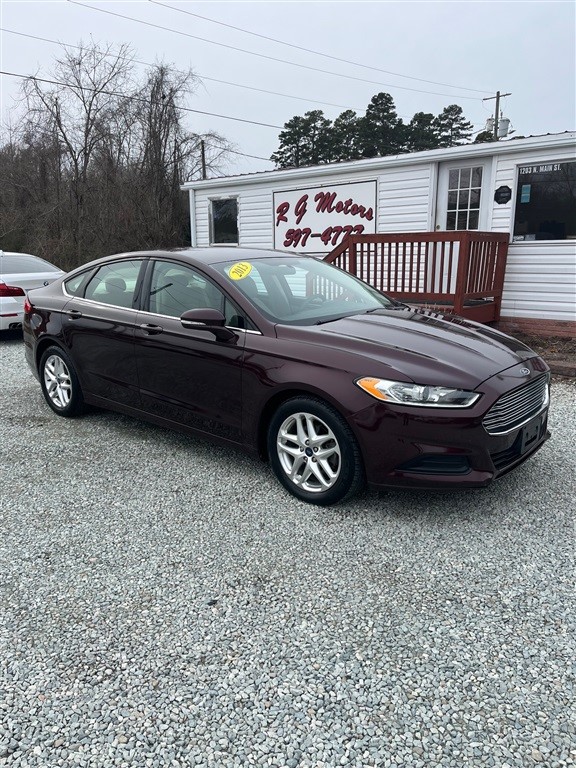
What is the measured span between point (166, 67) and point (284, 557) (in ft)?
87.0

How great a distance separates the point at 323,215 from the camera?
10.9 metres

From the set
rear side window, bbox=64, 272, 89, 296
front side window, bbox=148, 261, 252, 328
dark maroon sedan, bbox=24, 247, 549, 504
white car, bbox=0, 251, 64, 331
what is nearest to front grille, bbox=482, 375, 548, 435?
dark maroon sedan, bbox=24, 247, 549, 504

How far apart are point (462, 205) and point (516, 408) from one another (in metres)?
6.75

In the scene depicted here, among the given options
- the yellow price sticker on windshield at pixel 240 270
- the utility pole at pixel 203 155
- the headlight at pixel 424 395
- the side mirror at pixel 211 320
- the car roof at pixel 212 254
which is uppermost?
the utility pole at pixel 203 155

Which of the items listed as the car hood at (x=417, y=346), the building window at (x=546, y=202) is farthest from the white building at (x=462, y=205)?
the car hood at (x=417, y=346)

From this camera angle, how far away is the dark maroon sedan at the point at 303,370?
3.08 meters

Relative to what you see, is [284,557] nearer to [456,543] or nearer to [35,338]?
[456,543]

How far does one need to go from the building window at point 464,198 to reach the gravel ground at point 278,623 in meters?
6.09

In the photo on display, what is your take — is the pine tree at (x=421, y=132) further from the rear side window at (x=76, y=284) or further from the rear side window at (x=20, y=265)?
the rear side window at (x=76, y=284)

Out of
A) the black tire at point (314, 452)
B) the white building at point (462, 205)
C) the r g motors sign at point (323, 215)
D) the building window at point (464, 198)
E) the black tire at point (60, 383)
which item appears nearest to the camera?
the black tire at point (314, 452)

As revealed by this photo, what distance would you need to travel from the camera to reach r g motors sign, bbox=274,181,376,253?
33.8 feet

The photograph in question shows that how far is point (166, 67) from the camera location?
24.7 meters

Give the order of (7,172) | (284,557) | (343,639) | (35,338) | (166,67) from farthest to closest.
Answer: (166,67), (7,172), (35,338), (284,557), (343,639)

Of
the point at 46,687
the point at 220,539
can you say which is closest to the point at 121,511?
the point at 220,539
